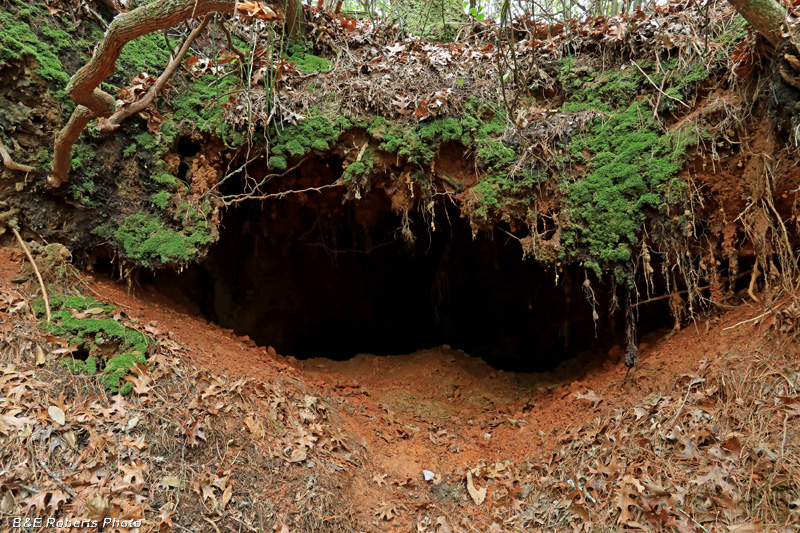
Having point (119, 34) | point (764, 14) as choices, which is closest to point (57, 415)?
point (119, 34)

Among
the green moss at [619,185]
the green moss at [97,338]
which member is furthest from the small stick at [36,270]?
the green moss at [619,185]

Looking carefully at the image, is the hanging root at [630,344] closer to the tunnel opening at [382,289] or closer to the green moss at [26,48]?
the tunnel opening at [382,289]

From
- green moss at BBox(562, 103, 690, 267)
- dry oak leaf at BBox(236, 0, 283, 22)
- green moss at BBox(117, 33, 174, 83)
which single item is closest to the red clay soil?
green moss at BBox(562, 103, 690, 267)

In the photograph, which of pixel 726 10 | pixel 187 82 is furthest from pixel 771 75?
pixel 187 82

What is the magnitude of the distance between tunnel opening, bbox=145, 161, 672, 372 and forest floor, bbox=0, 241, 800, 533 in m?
2.16

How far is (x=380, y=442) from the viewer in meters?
5.18

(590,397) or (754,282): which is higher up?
(754,282)

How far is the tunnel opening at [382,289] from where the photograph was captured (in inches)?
301

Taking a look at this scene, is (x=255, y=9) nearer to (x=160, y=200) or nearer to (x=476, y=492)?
(x=160, y=200)

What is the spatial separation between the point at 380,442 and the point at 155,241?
3.29 m

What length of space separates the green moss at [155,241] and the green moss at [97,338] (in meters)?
0.86

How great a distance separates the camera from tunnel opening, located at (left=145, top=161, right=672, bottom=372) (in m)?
7.64

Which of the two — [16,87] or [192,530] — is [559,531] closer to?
[192,530]

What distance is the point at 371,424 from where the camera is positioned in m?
5.40
